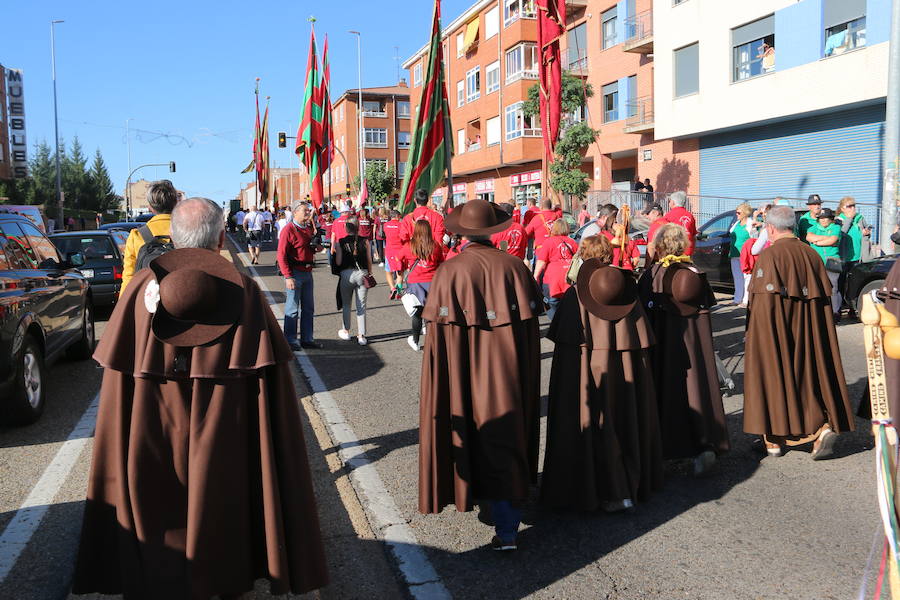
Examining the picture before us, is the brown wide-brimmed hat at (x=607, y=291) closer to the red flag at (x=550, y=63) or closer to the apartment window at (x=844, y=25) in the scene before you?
the red flag at (x=550, y=63)

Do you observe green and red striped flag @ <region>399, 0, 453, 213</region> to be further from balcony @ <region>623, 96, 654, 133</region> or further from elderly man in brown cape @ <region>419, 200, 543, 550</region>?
balcony @ <region>623, 96, 654, 133</region>

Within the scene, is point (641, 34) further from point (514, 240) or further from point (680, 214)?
point (514, 240)

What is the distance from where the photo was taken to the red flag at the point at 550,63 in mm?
14375

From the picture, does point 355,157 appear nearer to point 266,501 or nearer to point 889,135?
point 889,135

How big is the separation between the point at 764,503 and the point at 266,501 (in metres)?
3.16

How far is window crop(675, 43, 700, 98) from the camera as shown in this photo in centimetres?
2652

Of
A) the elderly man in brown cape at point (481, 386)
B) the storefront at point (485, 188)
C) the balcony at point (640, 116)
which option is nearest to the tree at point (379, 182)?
the storefront at point (485, 188)

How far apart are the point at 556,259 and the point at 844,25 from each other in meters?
16.2

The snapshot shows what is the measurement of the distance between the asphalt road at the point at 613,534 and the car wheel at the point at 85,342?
2948 millimetres

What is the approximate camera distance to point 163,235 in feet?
19.7

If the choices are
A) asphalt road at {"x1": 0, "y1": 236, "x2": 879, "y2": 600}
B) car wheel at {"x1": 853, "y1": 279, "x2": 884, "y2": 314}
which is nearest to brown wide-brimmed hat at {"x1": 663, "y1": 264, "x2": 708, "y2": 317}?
asphalt road at {"x1": 0, "y1": 236, "x2": 879, "y2": 600}

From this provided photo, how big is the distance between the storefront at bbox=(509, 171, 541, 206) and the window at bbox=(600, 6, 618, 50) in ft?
24.1

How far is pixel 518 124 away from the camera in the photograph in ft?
129

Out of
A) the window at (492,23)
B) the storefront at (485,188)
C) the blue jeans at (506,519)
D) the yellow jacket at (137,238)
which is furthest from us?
the storefront at (485,188)
